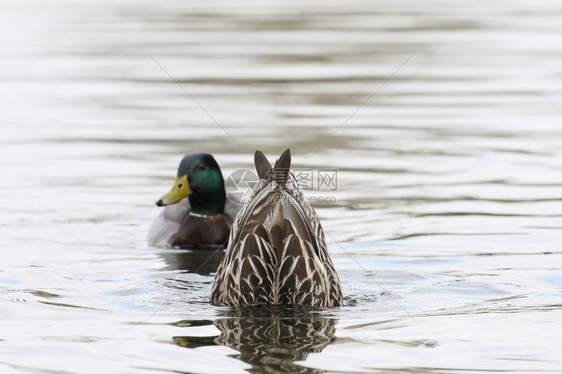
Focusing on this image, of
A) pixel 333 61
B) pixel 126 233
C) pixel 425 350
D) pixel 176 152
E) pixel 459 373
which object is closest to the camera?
pixel 459 373

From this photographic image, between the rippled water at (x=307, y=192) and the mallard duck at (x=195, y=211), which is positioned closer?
the rippled water at (x=307, y=192)

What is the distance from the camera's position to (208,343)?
21.5 feet

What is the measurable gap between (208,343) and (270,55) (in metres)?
14.7

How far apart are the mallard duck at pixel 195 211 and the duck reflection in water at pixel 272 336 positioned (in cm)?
315

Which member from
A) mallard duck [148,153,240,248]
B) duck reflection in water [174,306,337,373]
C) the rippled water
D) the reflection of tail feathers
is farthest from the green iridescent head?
the reflection of tail feathers

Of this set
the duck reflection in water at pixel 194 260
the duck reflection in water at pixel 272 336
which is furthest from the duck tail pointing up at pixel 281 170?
the duck reflection in water at pixel 194 260

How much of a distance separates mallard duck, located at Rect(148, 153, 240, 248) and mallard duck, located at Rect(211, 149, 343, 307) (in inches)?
115

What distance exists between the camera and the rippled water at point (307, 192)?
6617mm

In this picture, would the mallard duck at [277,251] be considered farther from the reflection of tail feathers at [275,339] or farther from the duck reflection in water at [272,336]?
the reflection of tail feathers at [275,339]

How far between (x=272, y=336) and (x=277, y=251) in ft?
2.05

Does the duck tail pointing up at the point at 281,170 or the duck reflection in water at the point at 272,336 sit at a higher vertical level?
the duck tail pointing up at the point at 281,170

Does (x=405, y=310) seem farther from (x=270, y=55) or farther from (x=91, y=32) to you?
(x=91, y=32)

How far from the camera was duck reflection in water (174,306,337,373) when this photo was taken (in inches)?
245

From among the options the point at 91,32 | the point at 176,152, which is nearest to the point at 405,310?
the point at 176,152
